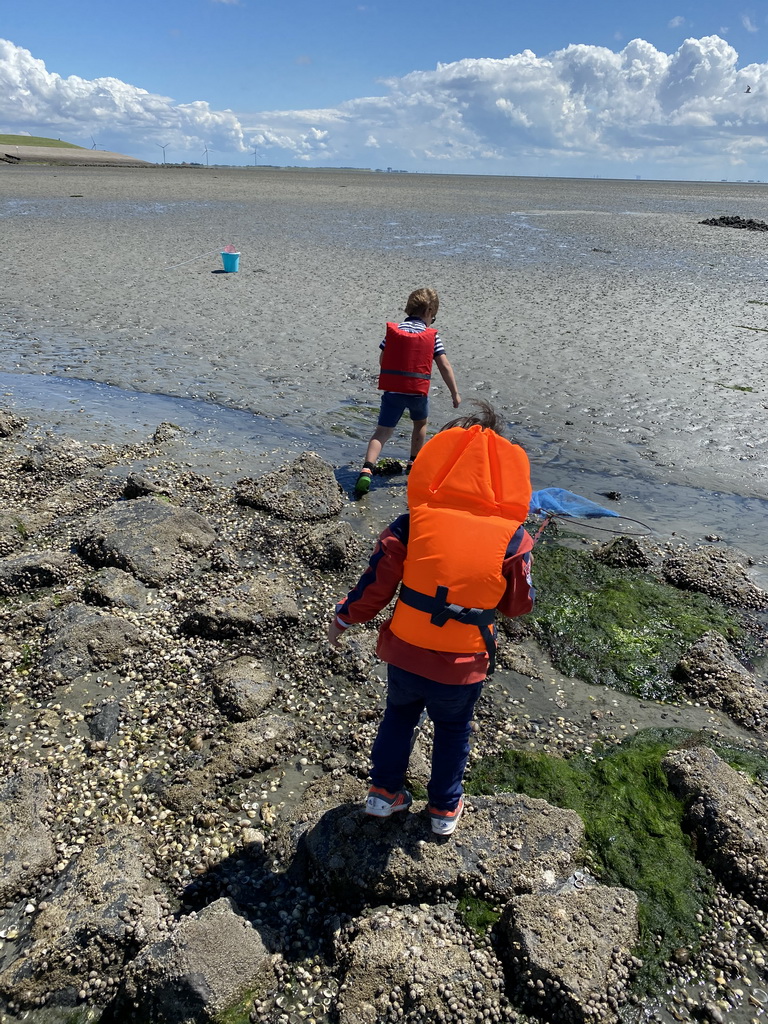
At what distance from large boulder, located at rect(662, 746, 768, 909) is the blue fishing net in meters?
3.23

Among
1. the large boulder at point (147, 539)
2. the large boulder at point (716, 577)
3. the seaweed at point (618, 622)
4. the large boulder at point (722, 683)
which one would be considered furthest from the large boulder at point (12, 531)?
the large boulder at point (716, 577)

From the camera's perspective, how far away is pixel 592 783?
3883 mm

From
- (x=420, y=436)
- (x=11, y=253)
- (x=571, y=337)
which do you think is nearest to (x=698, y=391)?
(x=571, y=337)

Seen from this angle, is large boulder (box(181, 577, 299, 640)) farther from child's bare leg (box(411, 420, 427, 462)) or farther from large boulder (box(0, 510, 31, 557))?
child's bare leg (box(411, 420, 427, 462))

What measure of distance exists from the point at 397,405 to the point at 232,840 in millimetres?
4830

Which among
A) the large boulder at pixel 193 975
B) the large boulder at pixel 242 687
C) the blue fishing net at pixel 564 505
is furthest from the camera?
the blue fishing net at pixel 564 505

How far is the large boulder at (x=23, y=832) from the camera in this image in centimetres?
317

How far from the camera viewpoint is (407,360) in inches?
280

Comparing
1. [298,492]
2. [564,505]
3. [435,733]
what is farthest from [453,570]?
[564,505]

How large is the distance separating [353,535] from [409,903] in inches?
129

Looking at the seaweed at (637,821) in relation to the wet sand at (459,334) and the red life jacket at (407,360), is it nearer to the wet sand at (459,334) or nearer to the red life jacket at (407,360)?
the wet sand at (459,334)

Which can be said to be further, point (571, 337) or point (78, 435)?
point (571, 337)

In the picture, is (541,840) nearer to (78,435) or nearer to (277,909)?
(277,909)

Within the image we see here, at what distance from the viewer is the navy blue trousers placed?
3201 millimetres
